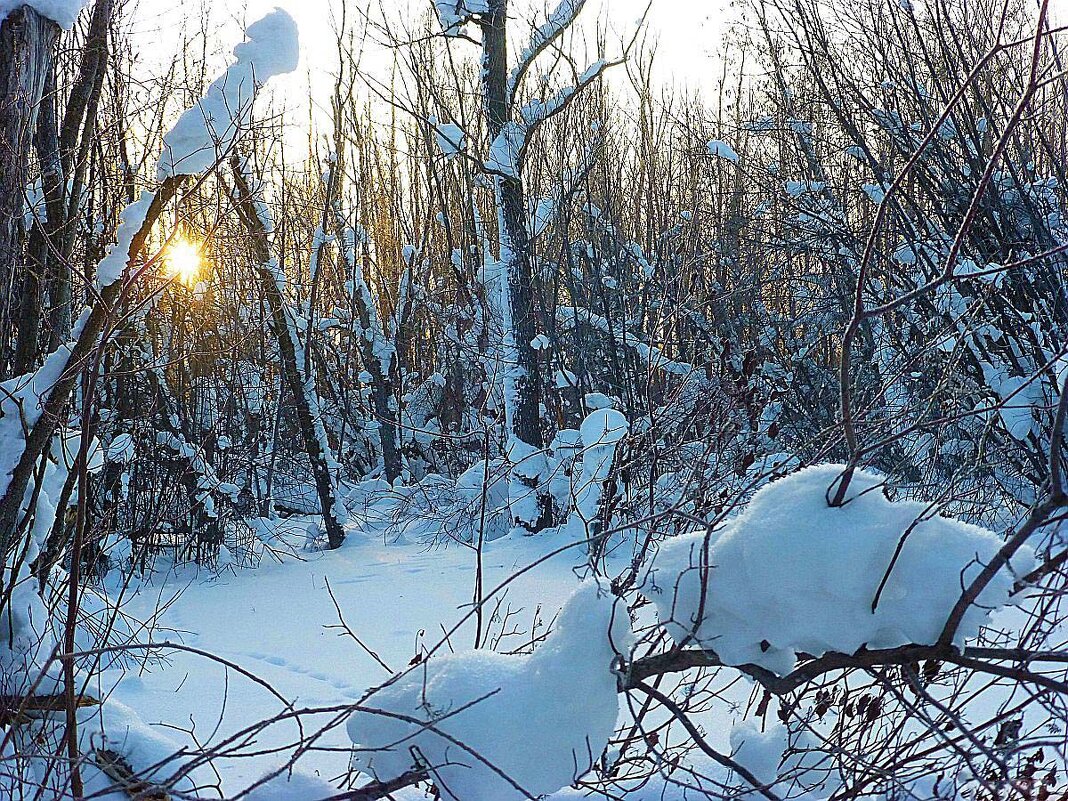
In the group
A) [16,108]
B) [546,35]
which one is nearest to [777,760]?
[16,108]

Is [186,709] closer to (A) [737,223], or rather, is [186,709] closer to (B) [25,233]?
(B) [25,233]

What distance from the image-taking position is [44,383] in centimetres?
290

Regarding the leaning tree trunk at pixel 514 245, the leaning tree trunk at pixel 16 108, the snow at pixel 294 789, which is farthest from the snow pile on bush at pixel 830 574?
the leaning tree trunk at pixel 514 245

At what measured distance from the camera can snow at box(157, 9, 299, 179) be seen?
9.68 ft

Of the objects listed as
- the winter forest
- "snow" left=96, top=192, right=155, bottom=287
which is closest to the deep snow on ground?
the winter forest

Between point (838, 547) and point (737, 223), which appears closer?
point (838, 547)

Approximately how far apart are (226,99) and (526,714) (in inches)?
95.2

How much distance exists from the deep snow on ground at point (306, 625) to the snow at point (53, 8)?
217 centimetres

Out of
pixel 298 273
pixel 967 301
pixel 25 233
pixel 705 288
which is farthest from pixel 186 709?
pixel 298 273

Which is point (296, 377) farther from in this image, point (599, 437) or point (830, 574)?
point (830, 574)

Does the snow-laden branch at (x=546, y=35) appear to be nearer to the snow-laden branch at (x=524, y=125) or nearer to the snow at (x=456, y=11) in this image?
the snow-laden branch at (x=524, y=125)

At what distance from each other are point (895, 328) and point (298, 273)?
8268mm

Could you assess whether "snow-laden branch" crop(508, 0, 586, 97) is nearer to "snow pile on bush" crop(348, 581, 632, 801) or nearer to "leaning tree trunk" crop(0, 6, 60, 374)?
"leaning tree trunk" crop(0, 6, 60, 374)

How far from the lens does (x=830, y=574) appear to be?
1.72m
